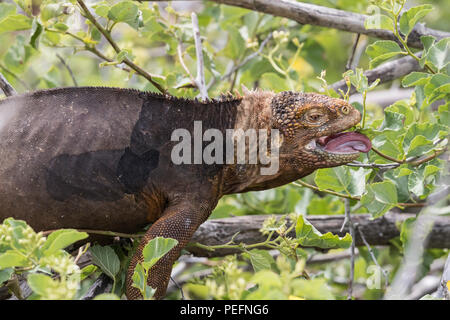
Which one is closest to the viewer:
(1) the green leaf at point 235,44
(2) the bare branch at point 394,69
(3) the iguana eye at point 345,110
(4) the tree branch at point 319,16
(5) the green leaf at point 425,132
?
(3) the iguana eye at point 345,110

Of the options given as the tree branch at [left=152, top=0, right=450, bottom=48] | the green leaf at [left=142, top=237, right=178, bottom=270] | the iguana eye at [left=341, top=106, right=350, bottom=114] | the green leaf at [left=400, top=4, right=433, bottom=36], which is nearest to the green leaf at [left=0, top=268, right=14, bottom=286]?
the green leaf at [left=142, top=237, right=178, bottom=270]

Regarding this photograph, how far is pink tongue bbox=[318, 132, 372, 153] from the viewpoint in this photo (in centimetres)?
348

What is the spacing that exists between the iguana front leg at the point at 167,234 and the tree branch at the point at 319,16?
166cm

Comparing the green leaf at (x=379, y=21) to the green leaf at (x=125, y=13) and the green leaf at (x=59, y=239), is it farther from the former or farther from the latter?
the green leaf at (x=59, y=239)

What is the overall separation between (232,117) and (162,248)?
114 cm

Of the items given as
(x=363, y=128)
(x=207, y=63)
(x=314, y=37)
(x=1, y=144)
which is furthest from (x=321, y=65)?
(x=1, y=144)

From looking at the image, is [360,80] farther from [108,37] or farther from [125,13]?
[108,37]

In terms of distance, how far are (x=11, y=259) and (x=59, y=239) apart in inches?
7.2

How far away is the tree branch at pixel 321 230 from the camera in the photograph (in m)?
4.13

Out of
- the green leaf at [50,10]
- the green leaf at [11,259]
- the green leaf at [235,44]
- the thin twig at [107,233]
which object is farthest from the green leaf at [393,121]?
the green leaf at [11,259]

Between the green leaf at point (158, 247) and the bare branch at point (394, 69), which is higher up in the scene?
the bare branch at point (394, 69)

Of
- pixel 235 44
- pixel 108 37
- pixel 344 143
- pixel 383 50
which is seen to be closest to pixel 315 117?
pixel 344 143
